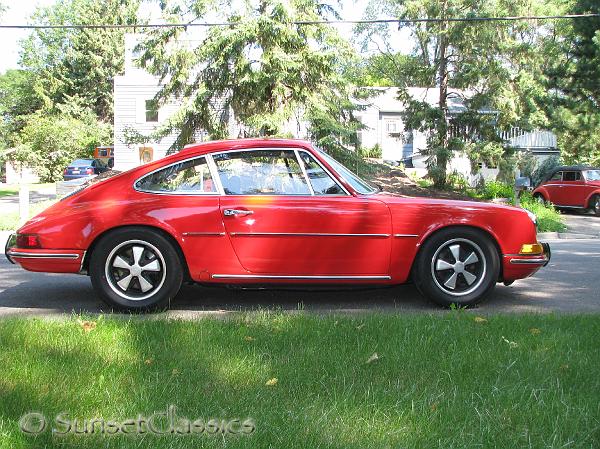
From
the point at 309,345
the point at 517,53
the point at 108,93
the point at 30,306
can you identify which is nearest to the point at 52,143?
the point at 108,93

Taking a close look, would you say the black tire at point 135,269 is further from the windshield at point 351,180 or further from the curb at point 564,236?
the curb at point 564,236

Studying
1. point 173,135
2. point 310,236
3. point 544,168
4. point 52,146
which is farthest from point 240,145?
point 52,146

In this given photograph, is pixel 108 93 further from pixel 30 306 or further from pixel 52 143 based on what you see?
pixel 30 306

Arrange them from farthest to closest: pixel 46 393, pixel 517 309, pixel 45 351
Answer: pixel 517 309 → pixel 45 351 → pixel 46 393

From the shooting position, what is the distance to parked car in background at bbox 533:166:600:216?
19422 millimetres

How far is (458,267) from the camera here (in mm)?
5371

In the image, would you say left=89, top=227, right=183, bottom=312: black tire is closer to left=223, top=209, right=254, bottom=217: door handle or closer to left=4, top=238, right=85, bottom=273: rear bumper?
left=4, top=238, right=85, bottom=273: rear bumper

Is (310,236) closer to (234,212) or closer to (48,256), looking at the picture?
(234,212)

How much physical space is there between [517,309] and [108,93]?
51347 millimetres

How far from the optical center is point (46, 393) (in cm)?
312

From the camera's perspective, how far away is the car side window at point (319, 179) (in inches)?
213

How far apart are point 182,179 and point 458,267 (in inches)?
95.9

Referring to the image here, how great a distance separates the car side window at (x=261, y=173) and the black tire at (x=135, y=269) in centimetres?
75

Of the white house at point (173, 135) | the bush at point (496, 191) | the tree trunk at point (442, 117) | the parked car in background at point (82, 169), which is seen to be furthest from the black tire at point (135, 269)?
the parked car in background at point (82, 169)
